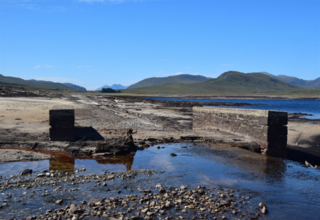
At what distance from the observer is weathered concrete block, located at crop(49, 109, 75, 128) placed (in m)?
11.2

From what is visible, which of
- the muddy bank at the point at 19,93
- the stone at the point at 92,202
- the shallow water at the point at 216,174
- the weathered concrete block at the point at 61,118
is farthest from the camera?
the muddy bank at the point at 19,93

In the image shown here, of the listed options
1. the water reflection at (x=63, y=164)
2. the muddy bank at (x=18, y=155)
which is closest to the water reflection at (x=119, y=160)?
the water reflection at (x=63, y=164)

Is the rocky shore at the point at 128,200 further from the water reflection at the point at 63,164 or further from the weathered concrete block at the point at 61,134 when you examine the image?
the weathered concrete block at the point at 61,134

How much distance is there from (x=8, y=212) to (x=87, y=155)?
15.3ft

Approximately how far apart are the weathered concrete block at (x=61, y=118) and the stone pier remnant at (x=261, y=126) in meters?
7.94

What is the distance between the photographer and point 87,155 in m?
9.71

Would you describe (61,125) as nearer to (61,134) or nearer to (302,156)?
(61,134)

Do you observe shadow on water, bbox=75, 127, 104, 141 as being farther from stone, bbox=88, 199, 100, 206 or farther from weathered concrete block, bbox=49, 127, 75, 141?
stone, bbox=88, 199, 100, 206

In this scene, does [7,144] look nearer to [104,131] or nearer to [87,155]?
[87,155]

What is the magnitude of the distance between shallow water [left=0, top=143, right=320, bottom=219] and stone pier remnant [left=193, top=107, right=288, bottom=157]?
0.90 m

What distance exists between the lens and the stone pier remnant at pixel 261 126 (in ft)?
36.2

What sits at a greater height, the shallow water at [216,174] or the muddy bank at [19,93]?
the muddy bank at [19,93]

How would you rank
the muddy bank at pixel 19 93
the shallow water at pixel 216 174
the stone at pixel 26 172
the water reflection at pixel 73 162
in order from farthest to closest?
the muddy bank at pixel 19 93 → the water reflection at pixel 73 162 → the stone at pixel 26 172 → the shallow water at pixel 216 174

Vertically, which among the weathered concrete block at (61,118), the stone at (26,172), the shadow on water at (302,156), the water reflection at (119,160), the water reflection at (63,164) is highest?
the weathered concrete block at (61,118)
